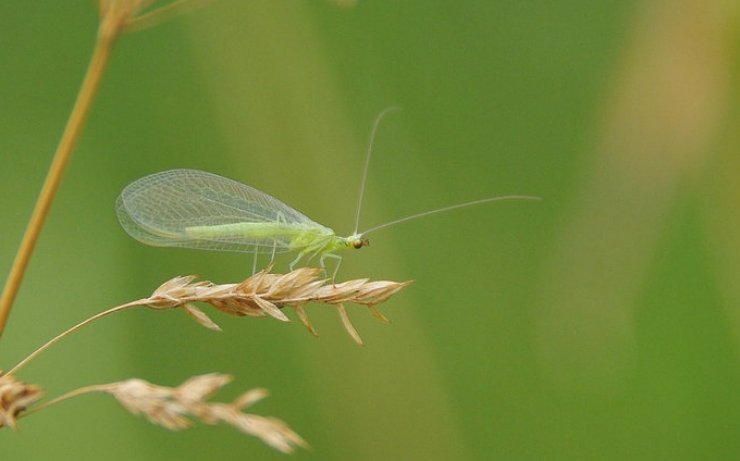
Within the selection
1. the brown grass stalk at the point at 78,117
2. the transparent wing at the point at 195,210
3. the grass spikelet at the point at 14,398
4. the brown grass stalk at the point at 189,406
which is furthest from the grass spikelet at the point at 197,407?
the transparent wing at the point at 195,210

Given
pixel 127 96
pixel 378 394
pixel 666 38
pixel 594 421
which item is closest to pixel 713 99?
pixel 666 38

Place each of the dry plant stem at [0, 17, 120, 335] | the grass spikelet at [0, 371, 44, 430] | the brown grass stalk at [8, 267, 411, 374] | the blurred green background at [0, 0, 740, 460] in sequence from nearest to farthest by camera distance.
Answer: the grass spikelet at [0, 371, 44, 430] < the dry plant stem at [0, 17, 120, 335] < the brown grass stalk at [8, 267, 411, 374] < the blurred green background at [0, 0, 740, 460]

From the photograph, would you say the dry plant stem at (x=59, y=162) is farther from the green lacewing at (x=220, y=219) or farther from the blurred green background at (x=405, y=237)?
the blurred green background at (x=405, y=237)

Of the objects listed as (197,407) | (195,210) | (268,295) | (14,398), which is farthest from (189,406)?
(195,210)

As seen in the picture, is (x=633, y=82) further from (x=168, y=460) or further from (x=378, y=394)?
(x=168, y=460)

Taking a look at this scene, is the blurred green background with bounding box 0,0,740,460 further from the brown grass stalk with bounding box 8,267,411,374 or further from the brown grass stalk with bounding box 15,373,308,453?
the brown grass stalk with bounding box 15,373,308,453

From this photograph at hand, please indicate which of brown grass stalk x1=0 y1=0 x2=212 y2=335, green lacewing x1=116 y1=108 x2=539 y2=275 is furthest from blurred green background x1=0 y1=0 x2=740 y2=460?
brown grass stalk x1=0 y1=0 x2=212 y2=335

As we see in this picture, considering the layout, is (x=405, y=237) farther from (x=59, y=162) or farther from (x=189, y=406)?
(x=189, y=406)
